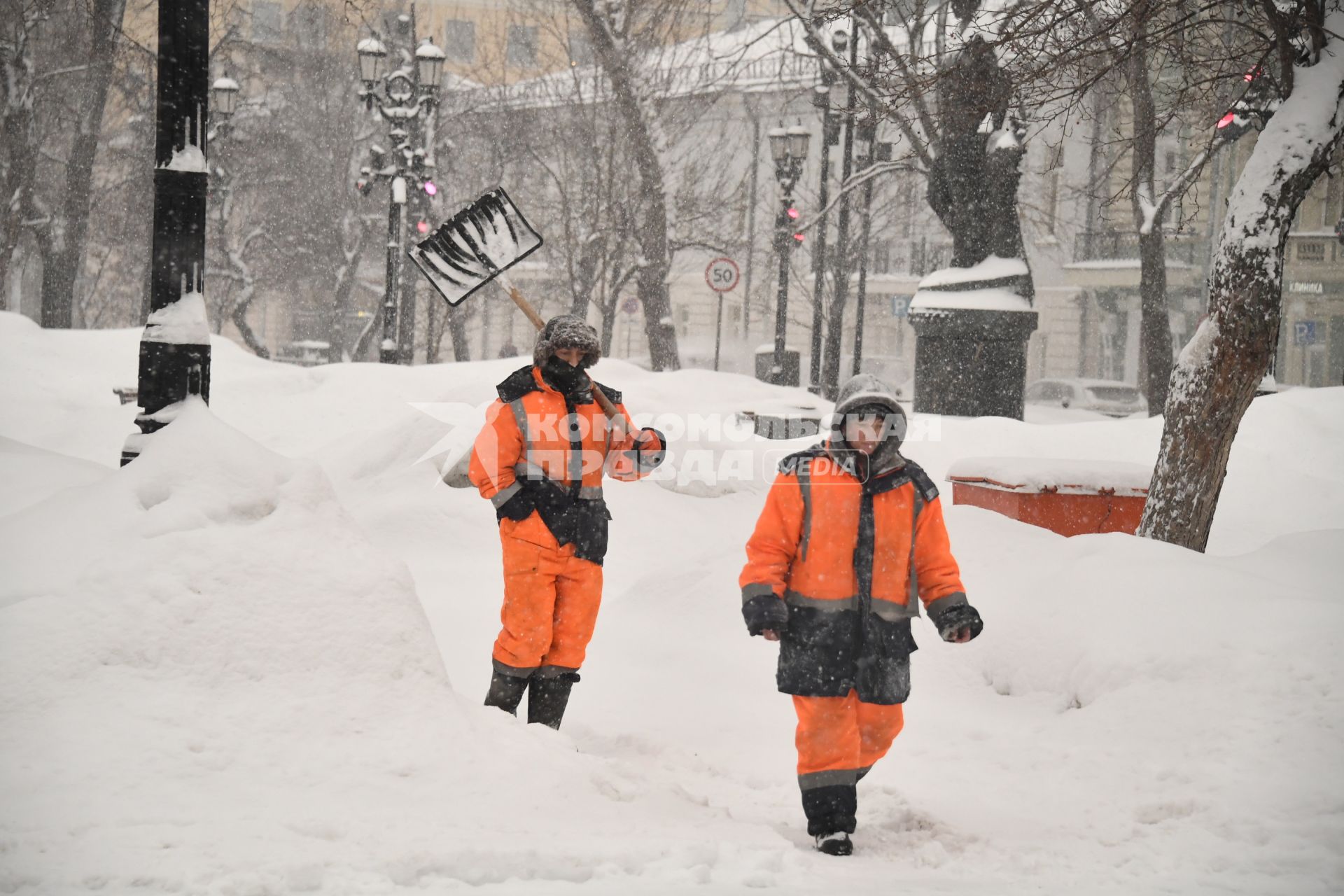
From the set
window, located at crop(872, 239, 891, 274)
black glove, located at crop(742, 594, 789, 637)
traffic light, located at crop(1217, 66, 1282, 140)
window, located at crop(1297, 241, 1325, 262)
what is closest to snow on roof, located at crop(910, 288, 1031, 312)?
traffic light, located at crop(1217, 66, 1282, 140)

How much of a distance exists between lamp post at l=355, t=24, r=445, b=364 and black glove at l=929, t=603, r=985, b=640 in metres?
15.2

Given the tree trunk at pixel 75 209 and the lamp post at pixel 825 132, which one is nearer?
the lamp post at pixel 825 132

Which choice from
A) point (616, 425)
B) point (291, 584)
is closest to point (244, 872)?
point (291, 584)

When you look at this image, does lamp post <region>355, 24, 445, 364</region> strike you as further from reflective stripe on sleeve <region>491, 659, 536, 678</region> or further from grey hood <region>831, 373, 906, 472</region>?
grey hood <region>831, 373, 906, 472</region>

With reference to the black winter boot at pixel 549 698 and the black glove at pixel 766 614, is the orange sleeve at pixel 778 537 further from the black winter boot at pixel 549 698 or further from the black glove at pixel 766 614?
the black winter boot at pixel 549 698

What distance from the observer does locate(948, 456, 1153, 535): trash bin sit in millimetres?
7703

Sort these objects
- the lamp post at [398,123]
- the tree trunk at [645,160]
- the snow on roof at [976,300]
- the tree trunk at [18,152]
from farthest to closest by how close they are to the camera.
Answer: the tree trunk at [18,152] < the tree trunk at [645,160] < the lamp post at [398,123] < the snow on roof at [976,300]

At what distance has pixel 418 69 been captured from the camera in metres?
18.1

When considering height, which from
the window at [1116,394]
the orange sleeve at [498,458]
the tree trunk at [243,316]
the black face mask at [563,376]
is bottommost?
the orange sleeve at [498,458]

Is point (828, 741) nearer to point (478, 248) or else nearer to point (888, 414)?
point (888, 414)

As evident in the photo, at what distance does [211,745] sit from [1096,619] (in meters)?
3.77

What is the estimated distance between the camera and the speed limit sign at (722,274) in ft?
63.8

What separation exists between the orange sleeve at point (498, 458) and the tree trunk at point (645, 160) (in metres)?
14.4

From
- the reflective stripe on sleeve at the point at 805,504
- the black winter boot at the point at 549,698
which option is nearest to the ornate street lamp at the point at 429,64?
the black winter boot at the point at 549,698
